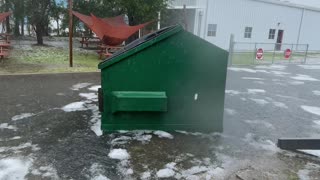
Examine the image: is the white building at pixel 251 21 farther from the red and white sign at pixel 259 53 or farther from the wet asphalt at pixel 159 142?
the wet asphalt at pixel 159 142

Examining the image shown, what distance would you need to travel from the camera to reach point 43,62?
35.5 feet

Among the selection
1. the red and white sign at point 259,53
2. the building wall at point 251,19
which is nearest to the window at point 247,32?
the building wall at point 251,19

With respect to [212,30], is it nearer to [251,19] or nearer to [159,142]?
[251,19]

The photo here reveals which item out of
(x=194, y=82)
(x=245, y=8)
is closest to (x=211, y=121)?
(x=194, y=82)

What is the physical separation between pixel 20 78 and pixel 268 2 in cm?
1812

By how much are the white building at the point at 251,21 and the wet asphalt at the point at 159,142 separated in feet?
42.4

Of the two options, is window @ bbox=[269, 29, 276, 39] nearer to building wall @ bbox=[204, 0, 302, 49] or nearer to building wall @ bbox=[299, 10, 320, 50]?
building wall @ bbox=[204, 0, 302, 49]

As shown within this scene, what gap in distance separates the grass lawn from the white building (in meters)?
8.24

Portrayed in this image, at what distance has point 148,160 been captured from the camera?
376cm

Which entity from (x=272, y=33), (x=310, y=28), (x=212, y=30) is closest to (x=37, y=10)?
(x=212, y=30)

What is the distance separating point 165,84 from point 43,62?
24.8 ft

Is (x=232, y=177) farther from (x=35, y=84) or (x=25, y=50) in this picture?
(x=25, y=50)

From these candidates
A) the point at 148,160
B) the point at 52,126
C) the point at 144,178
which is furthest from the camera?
the point at 52,126

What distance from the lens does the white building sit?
19.3 metres
